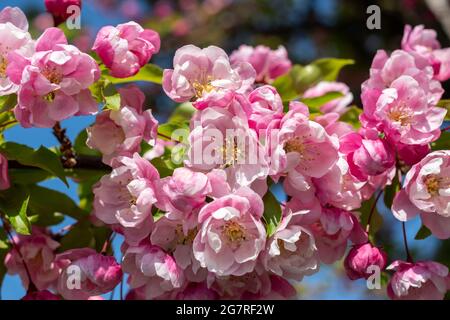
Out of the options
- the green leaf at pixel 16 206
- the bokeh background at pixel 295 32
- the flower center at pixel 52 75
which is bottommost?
the bokeh background at pixel 295 32

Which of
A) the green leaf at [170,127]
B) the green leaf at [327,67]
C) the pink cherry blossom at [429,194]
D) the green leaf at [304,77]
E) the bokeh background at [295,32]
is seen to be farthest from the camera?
the bokeh background at [295,32]

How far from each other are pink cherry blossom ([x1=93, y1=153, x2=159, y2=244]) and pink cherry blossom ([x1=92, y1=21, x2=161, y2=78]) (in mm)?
170

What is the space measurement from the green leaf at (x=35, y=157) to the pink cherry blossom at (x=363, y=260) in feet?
1.74

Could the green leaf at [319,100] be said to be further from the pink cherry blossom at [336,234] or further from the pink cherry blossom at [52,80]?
the pink cherry blossom at [52,80]

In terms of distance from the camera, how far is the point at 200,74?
4.41ft

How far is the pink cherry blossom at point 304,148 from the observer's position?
4.04 ft

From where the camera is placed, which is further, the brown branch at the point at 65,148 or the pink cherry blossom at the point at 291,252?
the brown branch at the point at 65,148

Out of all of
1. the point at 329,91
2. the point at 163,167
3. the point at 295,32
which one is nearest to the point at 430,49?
the point at 329,91

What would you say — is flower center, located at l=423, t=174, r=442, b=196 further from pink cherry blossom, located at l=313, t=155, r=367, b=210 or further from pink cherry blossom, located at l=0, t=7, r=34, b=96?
pink cherry blossom, located at l=0, t=7, r=34, b=96

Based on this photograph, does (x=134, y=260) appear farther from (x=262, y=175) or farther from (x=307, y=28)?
(x=307, y=28)

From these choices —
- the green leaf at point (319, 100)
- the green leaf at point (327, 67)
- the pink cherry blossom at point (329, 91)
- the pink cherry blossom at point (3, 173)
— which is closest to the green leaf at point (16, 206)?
the pink cherry blossom at point (3, 173)

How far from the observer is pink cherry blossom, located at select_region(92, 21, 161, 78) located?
133 cm

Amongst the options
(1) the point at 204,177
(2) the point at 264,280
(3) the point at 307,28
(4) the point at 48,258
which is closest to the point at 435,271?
(2) the point at 264,280

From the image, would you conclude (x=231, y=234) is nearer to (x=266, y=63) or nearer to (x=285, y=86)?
(x=285, y=86)
